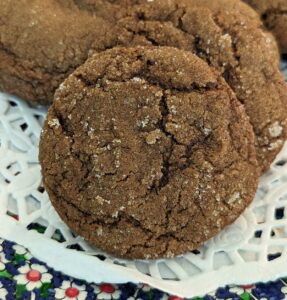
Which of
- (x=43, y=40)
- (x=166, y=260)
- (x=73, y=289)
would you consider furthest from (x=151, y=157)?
(x=43, y=40)

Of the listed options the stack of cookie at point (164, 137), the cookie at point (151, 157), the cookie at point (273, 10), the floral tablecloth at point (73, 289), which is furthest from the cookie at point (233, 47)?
the floral tablecloth at point (73, 289)

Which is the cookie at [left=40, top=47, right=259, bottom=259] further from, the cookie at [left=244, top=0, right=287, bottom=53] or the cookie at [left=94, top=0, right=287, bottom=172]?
the cookie at [left=244, top=0, right=287, bottom=53]

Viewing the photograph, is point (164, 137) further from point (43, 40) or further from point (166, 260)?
point (43, 40)

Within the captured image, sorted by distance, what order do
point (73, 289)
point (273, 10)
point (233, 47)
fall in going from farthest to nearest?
point (273, 10), point (233, 47), point (73, 289)

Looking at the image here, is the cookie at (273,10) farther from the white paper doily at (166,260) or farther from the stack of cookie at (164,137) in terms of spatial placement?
the white paper doily at (166,260)

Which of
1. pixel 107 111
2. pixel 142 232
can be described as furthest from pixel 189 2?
pixel 142 232

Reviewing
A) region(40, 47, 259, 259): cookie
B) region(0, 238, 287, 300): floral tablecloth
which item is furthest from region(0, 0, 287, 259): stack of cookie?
region(0, 238, 287, 300): floral tablecloth
